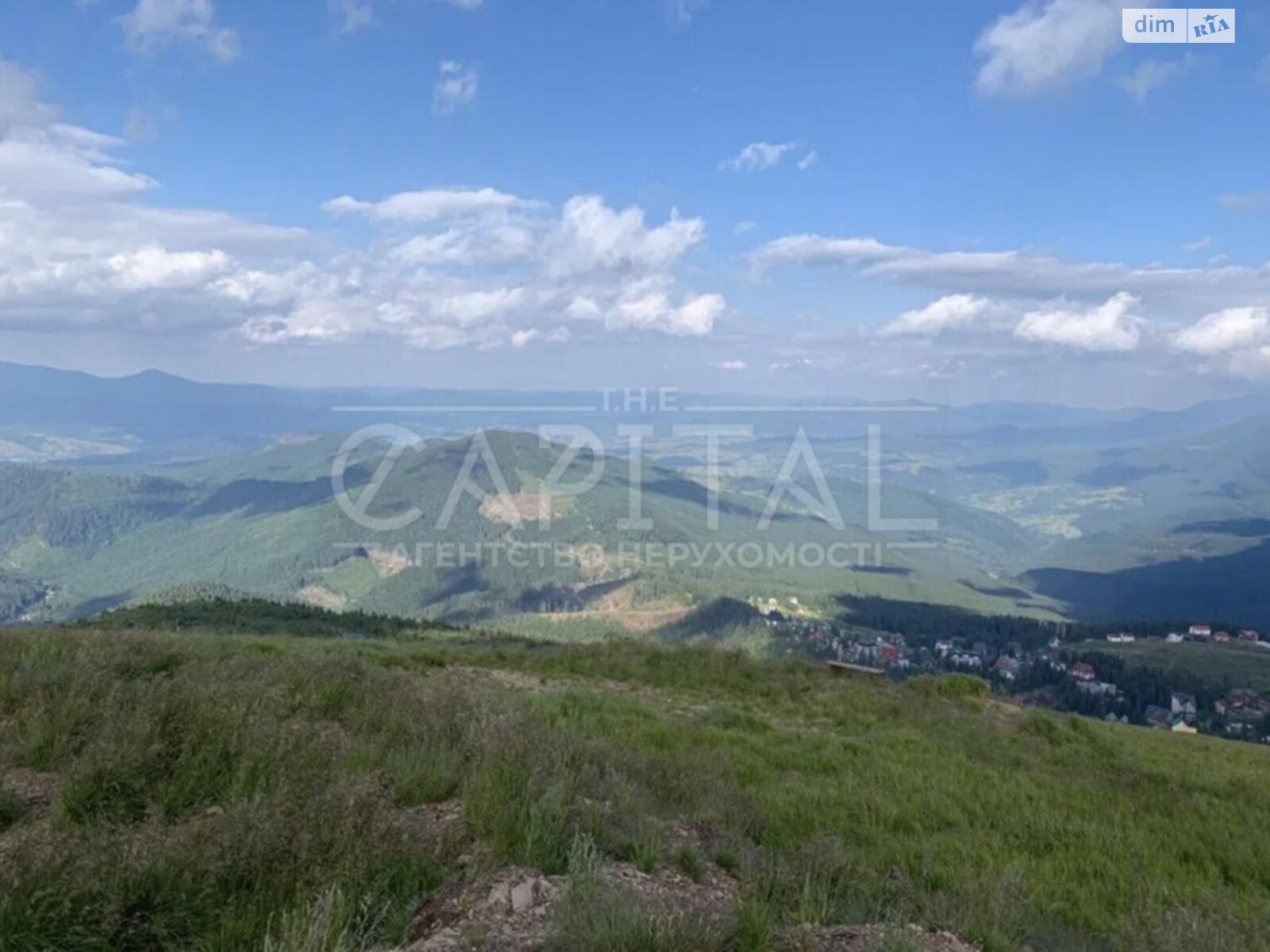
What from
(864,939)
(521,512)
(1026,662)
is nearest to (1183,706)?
(1026,662)

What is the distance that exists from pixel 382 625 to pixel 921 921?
102 feet

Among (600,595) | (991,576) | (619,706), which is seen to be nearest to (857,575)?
(991,576)

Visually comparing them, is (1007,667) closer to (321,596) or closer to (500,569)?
(500,569)

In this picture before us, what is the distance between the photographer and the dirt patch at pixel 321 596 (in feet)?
486

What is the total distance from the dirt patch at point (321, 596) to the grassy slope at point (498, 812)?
151001 mm

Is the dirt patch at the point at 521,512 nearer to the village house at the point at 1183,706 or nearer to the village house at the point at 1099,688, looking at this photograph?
the village house at the point at 1099,688

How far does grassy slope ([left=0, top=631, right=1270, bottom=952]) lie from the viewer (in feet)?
10.2

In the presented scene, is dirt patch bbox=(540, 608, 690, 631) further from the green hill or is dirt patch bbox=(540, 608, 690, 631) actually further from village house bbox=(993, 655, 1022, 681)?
village house bbox=(993, 655, 1022, 681)

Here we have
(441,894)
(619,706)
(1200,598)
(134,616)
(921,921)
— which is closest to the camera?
(441,894)

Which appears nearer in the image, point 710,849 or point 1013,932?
point 1013,932

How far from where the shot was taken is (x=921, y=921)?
3850 mm

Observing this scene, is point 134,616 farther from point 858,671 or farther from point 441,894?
point 441,894

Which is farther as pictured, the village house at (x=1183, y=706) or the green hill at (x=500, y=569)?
the green hill at (x=500, y=569)

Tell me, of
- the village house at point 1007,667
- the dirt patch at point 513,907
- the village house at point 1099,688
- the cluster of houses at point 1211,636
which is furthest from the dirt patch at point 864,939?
the cluster of houses at point 1211,636
